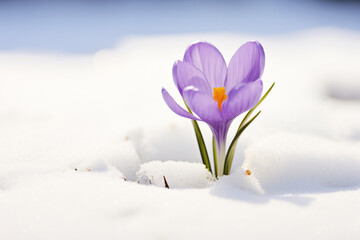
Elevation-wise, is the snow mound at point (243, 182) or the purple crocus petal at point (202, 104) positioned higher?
the purple crocus petal at point (202, 104)

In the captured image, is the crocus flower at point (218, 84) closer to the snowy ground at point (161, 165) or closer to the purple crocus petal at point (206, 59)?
the purple crocus petal at point (206, 59)

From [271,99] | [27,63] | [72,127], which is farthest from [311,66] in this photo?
[27,63]

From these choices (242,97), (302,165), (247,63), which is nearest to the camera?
(242,97)

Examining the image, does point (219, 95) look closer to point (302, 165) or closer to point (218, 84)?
point (218, 84)

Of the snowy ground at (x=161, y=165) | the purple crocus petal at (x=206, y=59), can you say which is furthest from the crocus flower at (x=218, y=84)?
the snowy ground at (x=161, y=165)

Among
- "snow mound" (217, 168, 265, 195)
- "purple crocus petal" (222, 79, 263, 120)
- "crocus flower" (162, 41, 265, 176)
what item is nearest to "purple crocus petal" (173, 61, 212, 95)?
"crocus flower" (162, 41, 265, 176)

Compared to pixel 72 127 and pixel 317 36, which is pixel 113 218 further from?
pixel 317 36

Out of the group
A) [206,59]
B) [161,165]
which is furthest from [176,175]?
[206,59]
